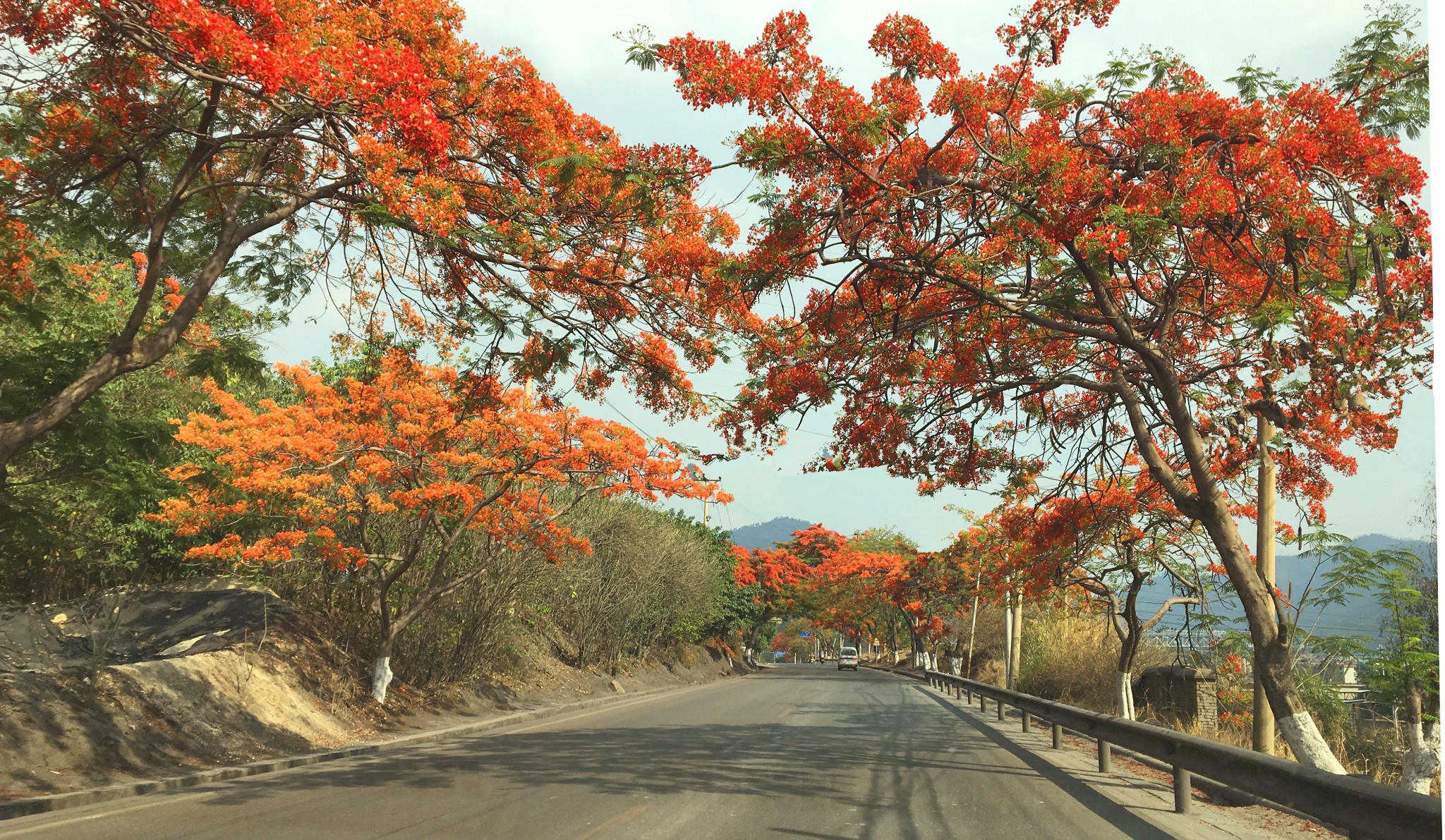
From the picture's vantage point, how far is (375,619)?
18500mm

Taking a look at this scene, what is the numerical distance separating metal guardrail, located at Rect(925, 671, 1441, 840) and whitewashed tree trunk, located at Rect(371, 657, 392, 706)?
11.6 metres

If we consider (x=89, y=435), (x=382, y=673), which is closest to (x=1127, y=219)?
(x=89, y=435)

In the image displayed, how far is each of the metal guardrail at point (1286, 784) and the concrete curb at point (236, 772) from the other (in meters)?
9.37

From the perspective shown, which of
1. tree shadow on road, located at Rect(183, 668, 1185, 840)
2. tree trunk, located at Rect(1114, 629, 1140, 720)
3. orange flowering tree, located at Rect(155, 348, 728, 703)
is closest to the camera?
tree shadow on road, located at Rect(183, 668, 1185, 840)

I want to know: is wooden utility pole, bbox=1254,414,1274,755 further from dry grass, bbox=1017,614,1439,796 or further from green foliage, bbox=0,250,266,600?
green foliage, bbox=0,250,266,600

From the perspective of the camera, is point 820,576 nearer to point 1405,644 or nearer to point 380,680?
point 380,680

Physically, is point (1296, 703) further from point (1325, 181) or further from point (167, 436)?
point (167, 436)

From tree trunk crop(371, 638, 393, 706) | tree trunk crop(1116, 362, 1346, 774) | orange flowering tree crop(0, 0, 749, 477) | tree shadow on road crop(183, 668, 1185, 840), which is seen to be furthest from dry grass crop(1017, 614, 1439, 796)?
tree trunk crop(371, 638, 393, 706)

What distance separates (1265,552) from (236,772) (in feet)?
38.1

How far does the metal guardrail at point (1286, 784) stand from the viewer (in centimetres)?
485

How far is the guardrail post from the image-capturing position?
818cm

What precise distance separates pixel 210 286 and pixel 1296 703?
10.2 meters

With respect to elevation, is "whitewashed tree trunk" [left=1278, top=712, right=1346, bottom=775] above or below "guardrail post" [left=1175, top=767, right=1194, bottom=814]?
above

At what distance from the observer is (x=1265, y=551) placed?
412 inches
